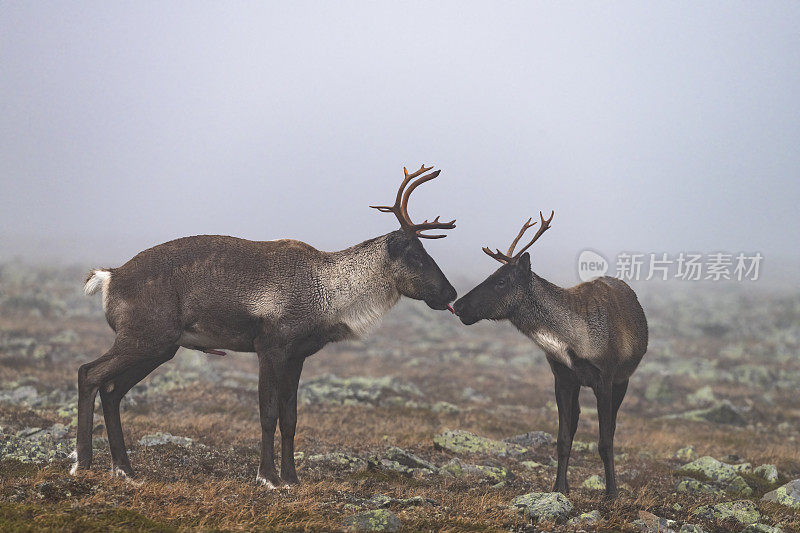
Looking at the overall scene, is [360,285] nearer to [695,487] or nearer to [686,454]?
[695,487]

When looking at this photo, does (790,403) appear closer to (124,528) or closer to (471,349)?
(471,349)

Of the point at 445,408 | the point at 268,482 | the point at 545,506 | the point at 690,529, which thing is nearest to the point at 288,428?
the point at 268,482

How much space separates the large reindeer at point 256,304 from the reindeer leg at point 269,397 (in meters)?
0.01

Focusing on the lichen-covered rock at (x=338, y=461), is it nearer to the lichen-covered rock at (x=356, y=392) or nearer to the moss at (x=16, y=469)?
the moss at (x=16, y=469)

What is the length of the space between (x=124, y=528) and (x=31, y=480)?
215 centimetres

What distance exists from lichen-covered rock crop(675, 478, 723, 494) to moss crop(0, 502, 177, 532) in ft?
30.9

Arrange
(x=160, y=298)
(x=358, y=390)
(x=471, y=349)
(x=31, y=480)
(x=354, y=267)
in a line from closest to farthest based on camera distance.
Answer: (x=31, y=480) < (x=160, y=298) < (x=354, y=267) < (x=358, y=390) < (x=471, y=349)

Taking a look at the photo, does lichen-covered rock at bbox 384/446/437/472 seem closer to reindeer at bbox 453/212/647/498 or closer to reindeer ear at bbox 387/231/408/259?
reindeer at bbox 453/212/647/498

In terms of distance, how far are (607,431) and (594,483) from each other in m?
2.27

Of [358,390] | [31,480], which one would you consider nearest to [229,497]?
[31,480]

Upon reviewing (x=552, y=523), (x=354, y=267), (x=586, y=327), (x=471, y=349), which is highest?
(x=354, y=267)

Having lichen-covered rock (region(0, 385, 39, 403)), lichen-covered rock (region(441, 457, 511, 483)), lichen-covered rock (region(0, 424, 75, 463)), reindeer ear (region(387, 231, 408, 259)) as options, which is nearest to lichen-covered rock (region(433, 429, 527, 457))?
lichen-covered rock (region(441, 457, 511, 483))

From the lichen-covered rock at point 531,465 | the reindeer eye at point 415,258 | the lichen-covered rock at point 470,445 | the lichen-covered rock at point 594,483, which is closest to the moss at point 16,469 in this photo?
the reindeer eye at point 415,258

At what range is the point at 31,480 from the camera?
789 cm
